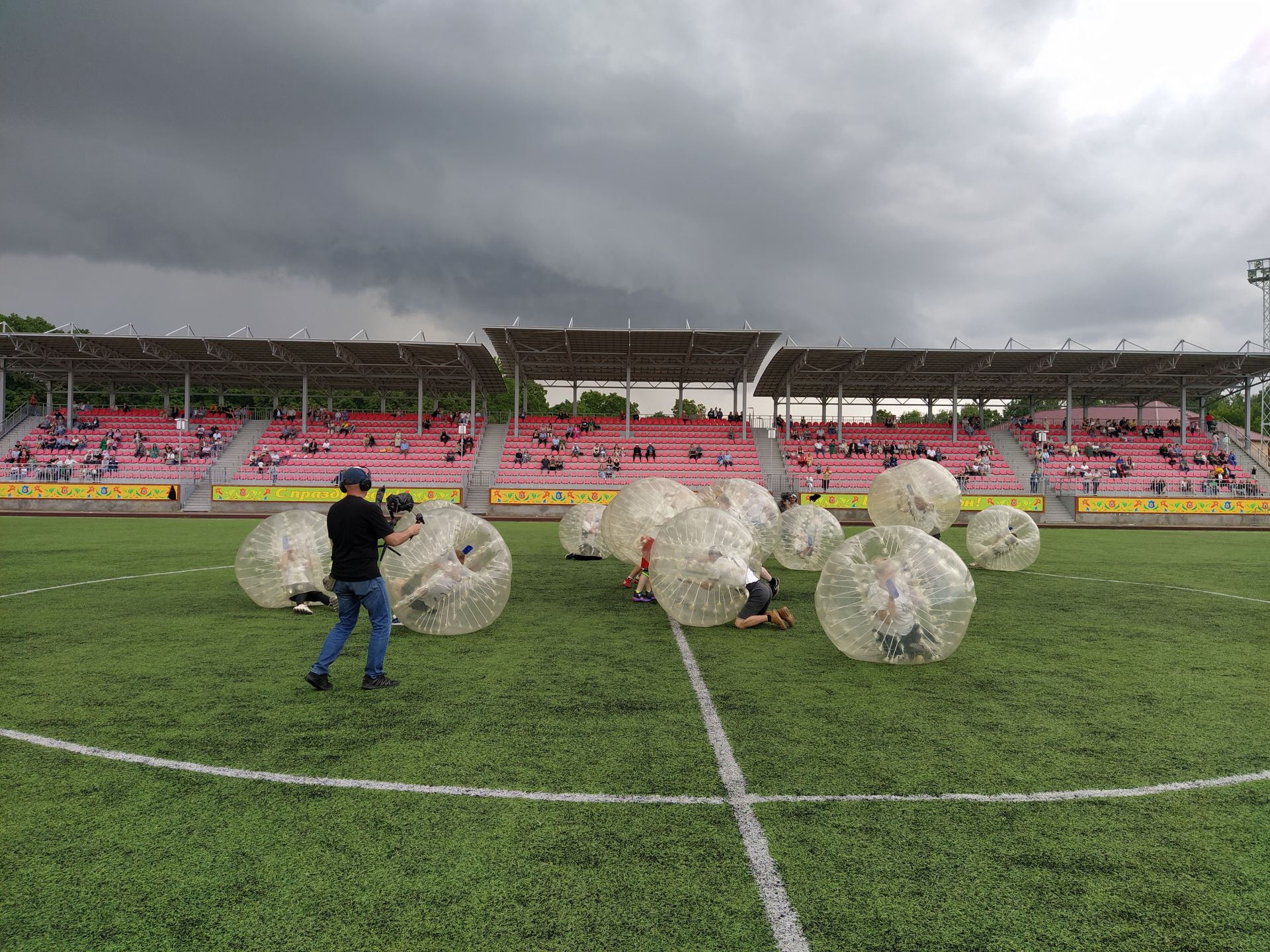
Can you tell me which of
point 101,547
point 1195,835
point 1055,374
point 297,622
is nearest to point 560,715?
point 1195,835

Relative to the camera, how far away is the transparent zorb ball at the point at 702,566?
745cm

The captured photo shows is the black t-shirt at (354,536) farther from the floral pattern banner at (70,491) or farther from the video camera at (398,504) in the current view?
the floral pattern banner at (70,491)

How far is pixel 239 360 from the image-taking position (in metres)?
36.5

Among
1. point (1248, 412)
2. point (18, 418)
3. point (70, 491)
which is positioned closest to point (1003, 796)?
point (70, 491)

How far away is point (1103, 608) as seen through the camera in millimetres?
9789

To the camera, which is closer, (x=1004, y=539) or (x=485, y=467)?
(x=1004, y=539)

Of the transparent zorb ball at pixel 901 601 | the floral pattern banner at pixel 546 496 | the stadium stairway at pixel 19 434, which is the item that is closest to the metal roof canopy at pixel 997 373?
the floral pattern banner at pixel 546 496

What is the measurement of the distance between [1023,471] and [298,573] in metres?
38.5

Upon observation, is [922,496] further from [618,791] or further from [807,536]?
[618,791]

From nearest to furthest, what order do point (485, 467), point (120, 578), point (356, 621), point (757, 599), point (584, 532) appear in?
point (356, 621) < point (757, 599) < point (120, 578) < point (584, 532) < point (485, 467)

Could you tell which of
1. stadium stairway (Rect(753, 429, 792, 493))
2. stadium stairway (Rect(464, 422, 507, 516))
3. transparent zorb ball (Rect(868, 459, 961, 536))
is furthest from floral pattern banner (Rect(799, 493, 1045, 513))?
transparent zorb ball (Rect(868, 459, 961, 536))

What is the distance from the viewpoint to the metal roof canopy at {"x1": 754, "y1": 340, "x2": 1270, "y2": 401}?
35500 millimetres

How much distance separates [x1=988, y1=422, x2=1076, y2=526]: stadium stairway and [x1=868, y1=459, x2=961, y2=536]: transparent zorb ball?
2080cm

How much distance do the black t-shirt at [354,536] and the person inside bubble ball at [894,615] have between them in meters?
4.79
